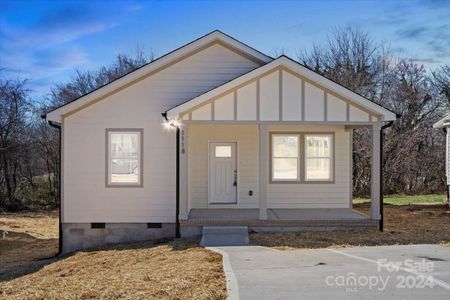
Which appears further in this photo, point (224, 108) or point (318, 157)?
point (318, 157)

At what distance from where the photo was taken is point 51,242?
14719 mm

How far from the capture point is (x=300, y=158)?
45.4ft

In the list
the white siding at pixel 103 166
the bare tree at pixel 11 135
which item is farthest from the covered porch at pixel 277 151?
the bare tree at pixel 11 135

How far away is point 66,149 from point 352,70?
59.6 feet

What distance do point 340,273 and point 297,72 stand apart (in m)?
5.90

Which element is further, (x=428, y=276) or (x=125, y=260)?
(x=125, y=260)

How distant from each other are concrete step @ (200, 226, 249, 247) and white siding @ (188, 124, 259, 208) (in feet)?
8.60

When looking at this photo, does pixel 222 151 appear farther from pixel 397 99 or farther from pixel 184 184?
pixel 397 99

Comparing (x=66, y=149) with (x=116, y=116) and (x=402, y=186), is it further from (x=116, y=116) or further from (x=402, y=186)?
(x=402, y=186)

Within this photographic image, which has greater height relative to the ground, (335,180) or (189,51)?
(189,51)

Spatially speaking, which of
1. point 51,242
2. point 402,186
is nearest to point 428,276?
point 51,242

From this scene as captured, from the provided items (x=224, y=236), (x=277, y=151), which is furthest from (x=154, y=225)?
(x=277, y=151)

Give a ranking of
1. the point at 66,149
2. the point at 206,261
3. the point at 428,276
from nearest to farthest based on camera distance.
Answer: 1. the point at 428,276
2. the point at 206,261
3. the point at 66,149

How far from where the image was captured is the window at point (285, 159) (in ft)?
45.5
